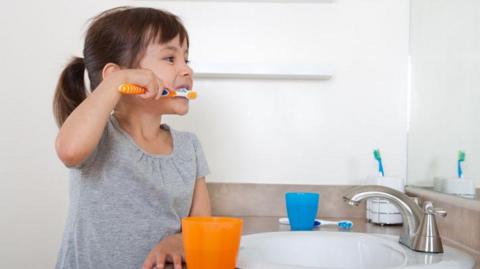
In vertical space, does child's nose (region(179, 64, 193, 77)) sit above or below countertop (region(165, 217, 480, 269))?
above

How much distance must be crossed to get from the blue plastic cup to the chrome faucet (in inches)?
10.6

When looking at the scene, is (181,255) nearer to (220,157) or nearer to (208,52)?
(220,157)

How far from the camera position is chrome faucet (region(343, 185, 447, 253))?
3.16ft

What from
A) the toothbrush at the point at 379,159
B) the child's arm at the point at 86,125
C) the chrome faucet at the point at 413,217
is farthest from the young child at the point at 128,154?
the toothbrush at the point at 379,159

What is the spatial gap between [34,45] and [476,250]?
1.32m

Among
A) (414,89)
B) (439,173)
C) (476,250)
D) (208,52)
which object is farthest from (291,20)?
(476,250)

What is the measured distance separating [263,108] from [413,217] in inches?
25.1

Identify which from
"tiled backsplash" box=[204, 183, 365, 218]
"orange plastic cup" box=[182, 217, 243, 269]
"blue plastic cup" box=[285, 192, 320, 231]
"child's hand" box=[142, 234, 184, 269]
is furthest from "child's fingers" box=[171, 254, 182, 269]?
"tiled backsplash" box=[204, 183, 365, 218]

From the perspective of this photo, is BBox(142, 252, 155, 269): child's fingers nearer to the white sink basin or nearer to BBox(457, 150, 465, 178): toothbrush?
the white sink basin

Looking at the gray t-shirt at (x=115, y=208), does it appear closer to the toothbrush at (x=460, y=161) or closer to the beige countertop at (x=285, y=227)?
the beige countertop at (x=285, y=227)

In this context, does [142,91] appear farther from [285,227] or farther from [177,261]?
[285,227]

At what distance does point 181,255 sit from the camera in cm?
92

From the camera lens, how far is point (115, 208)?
43.9 inches

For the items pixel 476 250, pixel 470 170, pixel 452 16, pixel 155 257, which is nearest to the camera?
pixel 155 257
